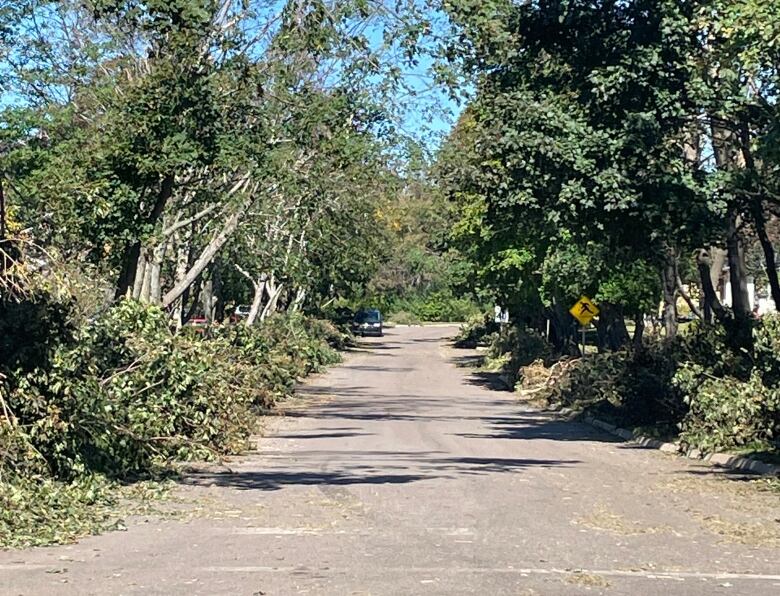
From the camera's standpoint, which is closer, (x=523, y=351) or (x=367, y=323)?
(x=523, y=351)

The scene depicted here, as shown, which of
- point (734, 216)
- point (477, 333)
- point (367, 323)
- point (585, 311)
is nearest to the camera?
point (734, 216)

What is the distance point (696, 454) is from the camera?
20172mm

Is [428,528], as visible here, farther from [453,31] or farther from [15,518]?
[453,31]

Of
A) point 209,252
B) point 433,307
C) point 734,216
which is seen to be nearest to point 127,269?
point 209,252

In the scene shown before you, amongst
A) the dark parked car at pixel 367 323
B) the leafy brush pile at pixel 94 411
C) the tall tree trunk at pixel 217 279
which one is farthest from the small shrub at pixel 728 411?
the dark parked car at pixel 367 323

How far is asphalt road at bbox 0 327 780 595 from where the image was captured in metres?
8.95

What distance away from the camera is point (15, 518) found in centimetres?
1097

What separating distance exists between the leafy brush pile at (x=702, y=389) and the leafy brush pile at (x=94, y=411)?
7860mm

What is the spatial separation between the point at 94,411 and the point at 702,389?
33.9 feet

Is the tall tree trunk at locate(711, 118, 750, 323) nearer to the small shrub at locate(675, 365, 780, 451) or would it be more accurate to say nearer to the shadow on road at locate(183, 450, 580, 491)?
the small shrub at locate(675, 365, 780, 451)

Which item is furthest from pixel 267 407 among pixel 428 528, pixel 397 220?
pixel 397 220

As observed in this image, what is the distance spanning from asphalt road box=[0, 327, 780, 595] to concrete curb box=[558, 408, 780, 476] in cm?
37

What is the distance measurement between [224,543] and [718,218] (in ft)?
37.0

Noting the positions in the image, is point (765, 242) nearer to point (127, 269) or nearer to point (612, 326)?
point (127, 269)
